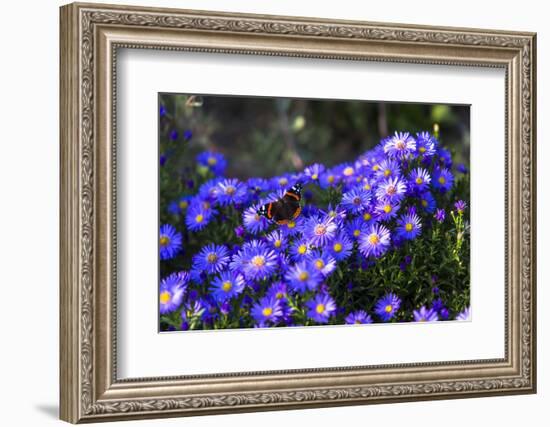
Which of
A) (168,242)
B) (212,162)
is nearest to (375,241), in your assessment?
(168,242)

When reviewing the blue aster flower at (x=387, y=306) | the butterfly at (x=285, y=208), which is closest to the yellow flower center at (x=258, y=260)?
the butterfly at (x=285, y=208)

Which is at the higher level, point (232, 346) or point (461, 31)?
point (461, 31)

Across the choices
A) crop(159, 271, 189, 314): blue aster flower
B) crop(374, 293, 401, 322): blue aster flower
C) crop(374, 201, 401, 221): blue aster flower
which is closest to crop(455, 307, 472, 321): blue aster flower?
crop(374, 293, 401, 322): blue aster flower

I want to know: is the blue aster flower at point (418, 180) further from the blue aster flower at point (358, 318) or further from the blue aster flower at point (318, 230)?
the blue aster flower at point (358, 318)

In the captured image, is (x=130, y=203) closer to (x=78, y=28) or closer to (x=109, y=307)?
(x=109, y=307)

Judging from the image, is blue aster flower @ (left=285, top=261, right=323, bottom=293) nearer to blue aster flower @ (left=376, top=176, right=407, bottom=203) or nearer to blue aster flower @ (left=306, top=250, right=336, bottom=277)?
blue aster flower @ (left=306, top=250, right=336, bottom=277)

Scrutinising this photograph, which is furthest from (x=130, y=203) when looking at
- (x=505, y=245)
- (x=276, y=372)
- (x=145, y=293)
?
(x=505, y=245)
